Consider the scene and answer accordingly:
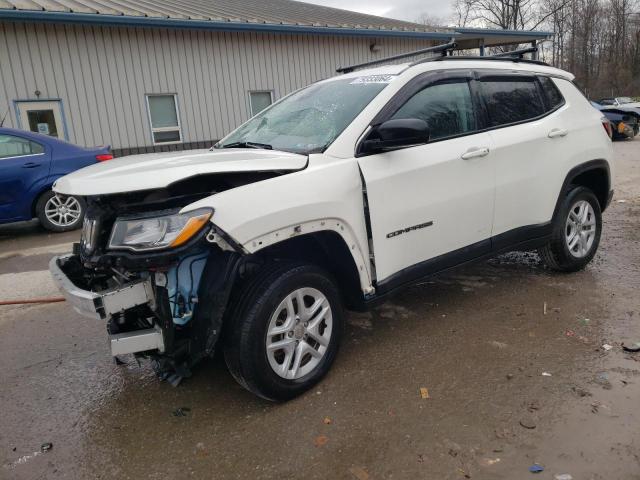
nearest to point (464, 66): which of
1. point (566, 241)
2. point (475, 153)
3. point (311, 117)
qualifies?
point (475, 153)

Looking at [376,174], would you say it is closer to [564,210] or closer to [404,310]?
[404,310]

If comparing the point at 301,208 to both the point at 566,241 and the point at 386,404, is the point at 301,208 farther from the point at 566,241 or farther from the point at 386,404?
the point at 566,241

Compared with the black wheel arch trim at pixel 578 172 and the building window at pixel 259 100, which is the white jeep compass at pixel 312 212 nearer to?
the black wheel arch trim at pixel 578 172

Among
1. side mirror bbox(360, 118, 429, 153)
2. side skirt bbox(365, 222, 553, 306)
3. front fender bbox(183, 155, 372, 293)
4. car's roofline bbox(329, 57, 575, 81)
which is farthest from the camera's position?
car's roofline bbox(329, 57, 575, 81)

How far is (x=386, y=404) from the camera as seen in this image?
299 centimetres

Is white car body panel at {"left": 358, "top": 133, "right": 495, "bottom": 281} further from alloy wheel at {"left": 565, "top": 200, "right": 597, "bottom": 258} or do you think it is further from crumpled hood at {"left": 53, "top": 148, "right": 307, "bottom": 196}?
alloy wheel at {"left": 565, "top": 200, "right": 597, "bottom": 258}

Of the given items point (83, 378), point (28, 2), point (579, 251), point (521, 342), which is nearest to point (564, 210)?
point (579, 251)

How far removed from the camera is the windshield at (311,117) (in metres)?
3.41

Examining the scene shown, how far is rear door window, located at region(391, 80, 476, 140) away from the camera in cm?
362

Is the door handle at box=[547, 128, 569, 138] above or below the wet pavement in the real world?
above

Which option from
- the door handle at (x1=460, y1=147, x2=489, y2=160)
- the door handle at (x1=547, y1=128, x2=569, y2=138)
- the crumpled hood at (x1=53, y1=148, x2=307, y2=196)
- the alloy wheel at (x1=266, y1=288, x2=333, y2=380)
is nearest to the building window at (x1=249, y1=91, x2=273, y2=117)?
the door handle at (x1=547, y1=128, x2=569, y2=138)

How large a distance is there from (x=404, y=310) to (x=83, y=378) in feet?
8.09

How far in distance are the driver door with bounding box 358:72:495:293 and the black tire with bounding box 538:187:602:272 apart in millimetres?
983

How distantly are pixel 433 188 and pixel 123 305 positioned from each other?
2.09m
